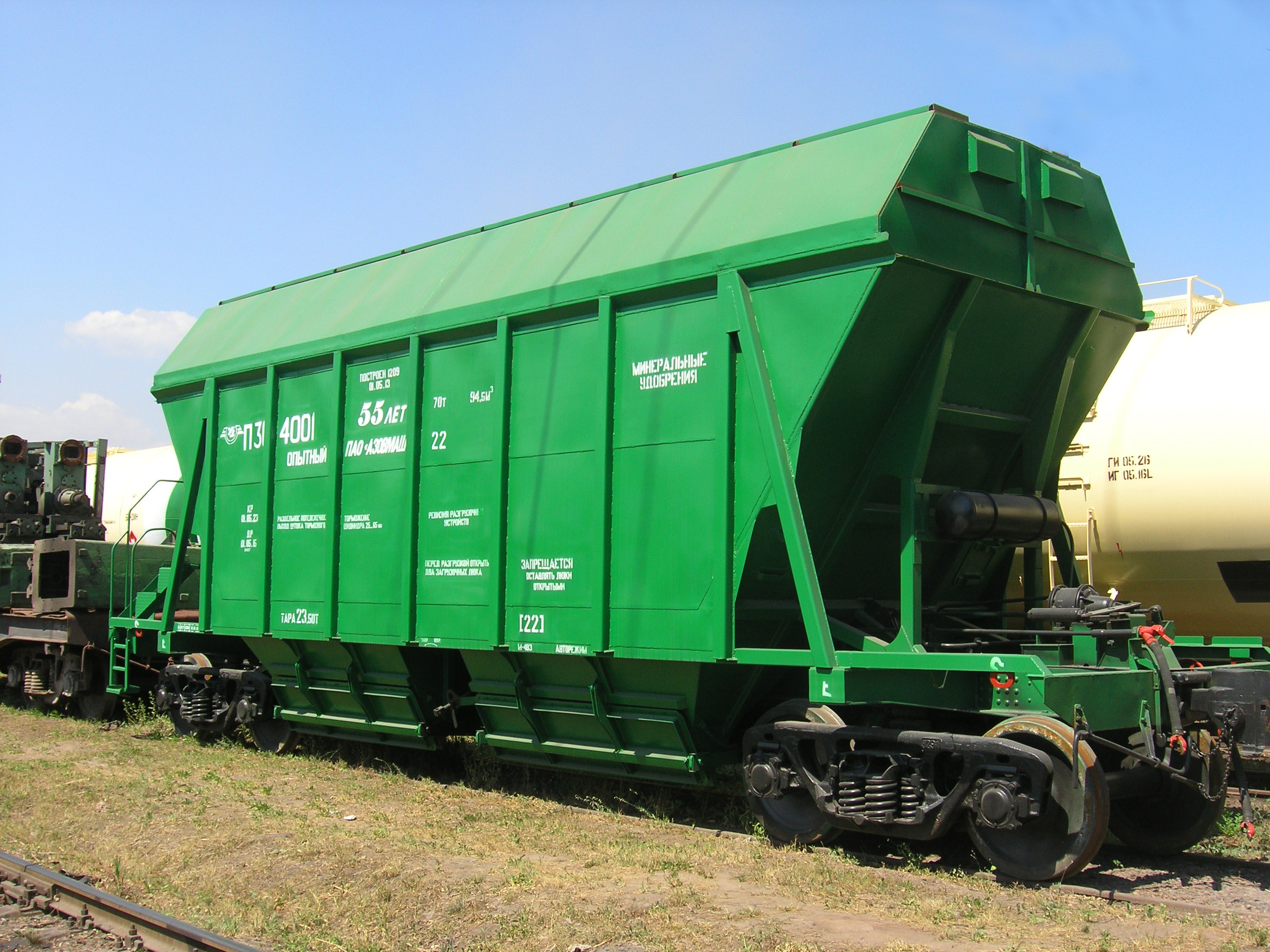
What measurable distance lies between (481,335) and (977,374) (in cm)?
395

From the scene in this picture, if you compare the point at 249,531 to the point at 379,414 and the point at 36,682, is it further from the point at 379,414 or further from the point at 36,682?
the point at 36,682

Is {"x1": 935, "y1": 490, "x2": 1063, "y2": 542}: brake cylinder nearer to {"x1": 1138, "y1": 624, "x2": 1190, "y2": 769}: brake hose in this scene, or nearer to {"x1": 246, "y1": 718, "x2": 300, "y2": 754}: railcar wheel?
{"x1": 1138, "y1": 624, "x2": 1190, "y2": 769}: brake hose

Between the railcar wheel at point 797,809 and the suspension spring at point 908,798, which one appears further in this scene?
the railcar wheel at point 797,809

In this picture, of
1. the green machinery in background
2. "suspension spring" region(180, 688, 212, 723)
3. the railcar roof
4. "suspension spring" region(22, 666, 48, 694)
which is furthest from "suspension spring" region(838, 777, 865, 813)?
"suspension spring" region(22, 666, 48, 694)

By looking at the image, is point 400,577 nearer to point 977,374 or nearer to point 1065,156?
point 977,374

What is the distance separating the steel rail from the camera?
5.55 m

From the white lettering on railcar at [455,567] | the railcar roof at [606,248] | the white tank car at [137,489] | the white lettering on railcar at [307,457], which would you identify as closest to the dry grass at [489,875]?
the white lettering on railcar at [455,567]

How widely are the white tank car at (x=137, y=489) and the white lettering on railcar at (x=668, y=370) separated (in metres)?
13.3

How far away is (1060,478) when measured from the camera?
33.0ft

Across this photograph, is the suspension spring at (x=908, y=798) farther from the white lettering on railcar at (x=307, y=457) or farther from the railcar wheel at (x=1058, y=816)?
the white lettering on railcar at (x=307, y=457)

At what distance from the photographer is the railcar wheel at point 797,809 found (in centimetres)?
734

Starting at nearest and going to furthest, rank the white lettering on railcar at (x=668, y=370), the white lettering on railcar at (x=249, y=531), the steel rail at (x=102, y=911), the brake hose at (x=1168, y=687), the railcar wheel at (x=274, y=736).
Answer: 1. the steel rail at (x=102, y=911)
2. the brake hose at (x=1168, y=687)
3. the white lettering on railcar at (x=668, y=370)
4. the white lettering on railcar at (x=249, y=531)
5. the railcar wheel at (x=274, y=736)

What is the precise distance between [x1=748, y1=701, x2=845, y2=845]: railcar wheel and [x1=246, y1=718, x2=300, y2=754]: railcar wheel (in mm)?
6123

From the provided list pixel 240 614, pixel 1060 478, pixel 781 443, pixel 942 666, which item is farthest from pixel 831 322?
pixel 240 614
